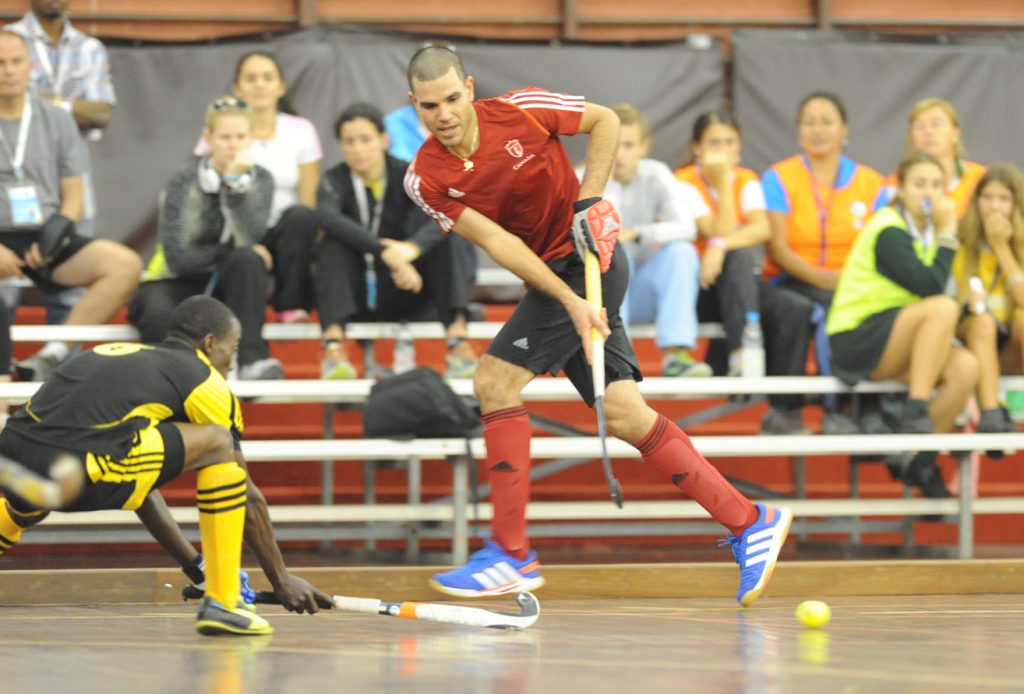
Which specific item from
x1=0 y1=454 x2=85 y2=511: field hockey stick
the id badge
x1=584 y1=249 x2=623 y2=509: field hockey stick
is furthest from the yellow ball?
the id badge

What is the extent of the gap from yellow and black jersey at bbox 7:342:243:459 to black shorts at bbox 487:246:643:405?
35.4 inches

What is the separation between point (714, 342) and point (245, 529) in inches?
121

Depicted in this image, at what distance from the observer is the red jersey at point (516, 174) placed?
4578mm

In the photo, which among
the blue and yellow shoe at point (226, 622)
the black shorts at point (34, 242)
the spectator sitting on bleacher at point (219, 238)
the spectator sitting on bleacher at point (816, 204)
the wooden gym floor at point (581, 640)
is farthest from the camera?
the spectator sitting on bleacher at point (816, 204)

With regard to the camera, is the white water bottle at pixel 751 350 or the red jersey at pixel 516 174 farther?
the white water bottle at pixel 751 350

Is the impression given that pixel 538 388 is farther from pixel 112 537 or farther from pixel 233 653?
pixel 233 653

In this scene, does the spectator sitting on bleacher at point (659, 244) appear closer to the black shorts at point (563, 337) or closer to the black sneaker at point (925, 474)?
the black sneaker at point (925, 474)

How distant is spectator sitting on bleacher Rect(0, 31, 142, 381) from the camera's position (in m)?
6.30

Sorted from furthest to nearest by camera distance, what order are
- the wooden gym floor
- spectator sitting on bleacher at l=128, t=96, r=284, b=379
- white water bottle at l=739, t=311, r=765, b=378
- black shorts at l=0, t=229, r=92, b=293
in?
white water bottle at l=739, t=311, r=765, b=378 → black shorts at l=0, t=229, r=92, b=293 → spectator sitting on bleacher at l=128, t=96, r=284, b=379 → the wooden gym floor

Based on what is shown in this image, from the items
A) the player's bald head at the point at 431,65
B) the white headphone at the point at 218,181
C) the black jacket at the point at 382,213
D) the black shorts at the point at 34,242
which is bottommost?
the black shorts at the point at 34,242

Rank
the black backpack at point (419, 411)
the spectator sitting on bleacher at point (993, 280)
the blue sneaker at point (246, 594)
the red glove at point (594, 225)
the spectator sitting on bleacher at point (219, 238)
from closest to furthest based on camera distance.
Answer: the blue sneaker at point (246, 594), the red glove at point (594, 225), the black backpack at point (419, 411), the spectator sitting on bleacher at point (219, 238), the spectator sitting on bleacher at point (993, 280)

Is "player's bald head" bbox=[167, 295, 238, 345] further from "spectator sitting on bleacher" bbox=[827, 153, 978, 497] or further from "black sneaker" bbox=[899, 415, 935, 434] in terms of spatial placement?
"black sneaker" bbox=[899, 415, 935, 434]

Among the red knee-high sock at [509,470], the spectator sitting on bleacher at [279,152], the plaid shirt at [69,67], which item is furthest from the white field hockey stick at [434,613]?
the plaid shirt at [69,67]

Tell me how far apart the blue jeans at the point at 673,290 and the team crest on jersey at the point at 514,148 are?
6.56 feet
